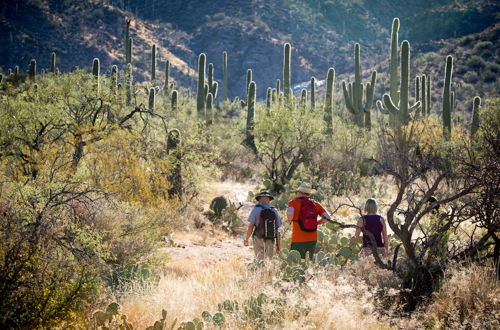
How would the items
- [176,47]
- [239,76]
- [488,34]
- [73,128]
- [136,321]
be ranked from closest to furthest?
[136,321] < [73,128] < [488,34] < [176,47] < [239,76]

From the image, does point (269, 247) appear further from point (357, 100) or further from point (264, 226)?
point (357, 100)

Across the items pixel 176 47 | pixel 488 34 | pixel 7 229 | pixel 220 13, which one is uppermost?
pixel 220 13

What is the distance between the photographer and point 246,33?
395ft

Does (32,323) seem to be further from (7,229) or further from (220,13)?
(220,13)

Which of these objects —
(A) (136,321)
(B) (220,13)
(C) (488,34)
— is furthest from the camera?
(B) (220,13)

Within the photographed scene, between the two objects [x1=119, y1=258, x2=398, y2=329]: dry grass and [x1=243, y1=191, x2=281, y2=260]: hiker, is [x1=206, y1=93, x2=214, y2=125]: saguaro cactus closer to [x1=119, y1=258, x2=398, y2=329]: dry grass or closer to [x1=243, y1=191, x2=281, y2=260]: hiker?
[x1=243, y1=191, x2=281, y2=260]: hiker

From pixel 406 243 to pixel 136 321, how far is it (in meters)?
3.49

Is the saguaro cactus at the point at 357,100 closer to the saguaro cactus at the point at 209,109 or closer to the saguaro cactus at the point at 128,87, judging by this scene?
the saguaro cactus at the point at 209,109

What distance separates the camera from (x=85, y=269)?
17.6ft

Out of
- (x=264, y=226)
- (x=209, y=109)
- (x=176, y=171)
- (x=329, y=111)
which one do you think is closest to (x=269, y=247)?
(x=264, y=226)

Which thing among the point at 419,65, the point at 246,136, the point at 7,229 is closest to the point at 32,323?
the point at 7,229

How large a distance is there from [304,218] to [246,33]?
4604 inches

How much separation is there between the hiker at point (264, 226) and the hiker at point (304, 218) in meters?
0.28

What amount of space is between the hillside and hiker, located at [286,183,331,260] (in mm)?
46654
